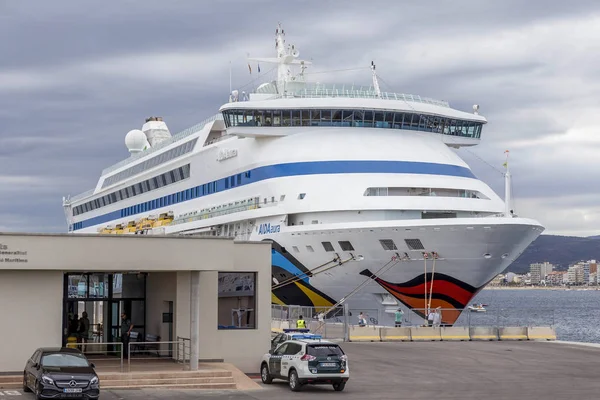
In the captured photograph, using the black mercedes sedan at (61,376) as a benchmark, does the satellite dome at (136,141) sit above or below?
above

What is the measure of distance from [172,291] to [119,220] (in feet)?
151

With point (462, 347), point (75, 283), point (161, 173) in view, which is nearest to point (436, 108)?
point (462, 347)

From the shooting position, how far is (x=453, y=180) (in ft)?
143

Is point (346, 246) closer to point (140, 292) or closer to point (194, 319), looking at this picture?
point (140, 292)

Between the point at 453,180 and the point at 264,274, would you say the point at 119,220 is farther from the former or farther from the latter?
the point at 264,274

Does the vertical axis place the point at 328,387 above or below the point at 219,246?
below

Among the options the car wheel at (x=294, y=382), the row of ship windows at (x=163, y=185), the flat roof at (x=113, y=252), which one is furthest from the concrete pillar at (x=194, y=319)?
the row of ship windows at (x=163, y=185)

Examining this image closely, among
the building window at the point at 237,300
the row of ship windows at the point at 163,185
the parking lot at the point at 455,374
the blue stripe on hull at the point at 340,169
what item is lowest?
the parking lot at the point at 455,374

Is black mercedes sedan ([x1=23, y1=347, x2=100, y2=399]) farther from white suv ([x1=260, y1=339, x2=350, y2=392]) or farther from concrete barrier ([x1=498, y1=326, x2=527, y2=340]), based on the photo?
concrete barrier ([x1=498, y1=326, x2=527, y2=340])

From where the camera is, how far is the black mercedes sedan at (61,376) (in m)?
20.4

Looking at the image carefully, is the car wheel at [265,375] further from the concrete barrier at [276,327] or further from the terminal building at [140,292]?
the concrete barrier at [276,327]

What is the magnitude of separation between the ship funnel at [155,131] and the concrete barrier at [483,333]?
4904 centimetres

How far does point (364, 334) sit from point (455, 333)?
12.8ft

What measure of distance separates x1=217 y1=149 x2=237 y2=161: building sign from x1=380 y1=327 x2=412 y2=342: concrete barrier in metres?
Answer: 15.0
